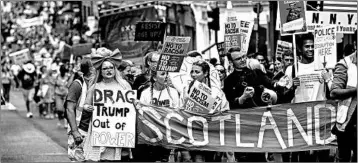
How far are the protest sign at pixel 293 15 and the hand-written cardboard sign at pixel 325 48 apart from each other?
123 cm

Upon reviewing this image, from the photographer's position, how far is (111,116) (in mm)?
12211

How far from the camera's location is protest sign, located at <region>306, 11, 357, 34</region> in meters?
15.5

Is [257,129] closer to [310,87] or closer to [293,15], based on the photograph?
[310,87]

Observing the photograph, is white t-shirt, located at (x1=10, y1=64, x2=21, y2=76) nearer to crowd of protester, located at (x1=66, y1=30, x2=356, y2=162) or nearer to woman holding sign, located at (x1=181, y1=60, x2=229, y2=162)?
crowd of protester, located at (x1=66, y1=30, x2=356, y2=162)

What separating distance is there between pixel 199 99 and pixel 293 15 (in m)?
3.10

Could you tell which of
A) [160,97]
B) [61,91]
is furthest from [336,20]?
[61,91]

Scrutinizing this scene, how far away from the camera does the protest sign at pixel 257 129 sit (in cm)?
1277

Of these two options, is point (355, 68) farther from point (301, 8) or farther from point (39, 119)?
point (39, 119)

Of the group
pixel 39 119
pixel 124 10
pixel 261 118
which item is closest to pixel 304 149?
pixel 261 118

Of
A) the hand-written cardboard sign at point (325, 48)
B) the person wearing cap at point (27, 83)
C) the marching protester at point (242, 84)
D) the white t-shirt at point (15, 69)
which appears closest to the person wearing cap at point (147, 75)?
the marching protester at point (242, 84)

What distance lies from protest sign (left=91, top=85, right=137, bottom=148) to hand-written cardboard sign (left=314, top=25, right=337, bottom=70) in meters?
2.83

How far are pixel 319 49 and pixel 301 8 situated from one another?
150 cm

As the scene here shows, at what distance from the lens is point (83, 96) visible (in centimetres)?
1215

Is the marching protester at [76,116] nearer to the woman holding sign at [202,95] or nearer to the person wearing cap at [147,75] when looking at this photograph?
the person wearing cap at [147,75]
